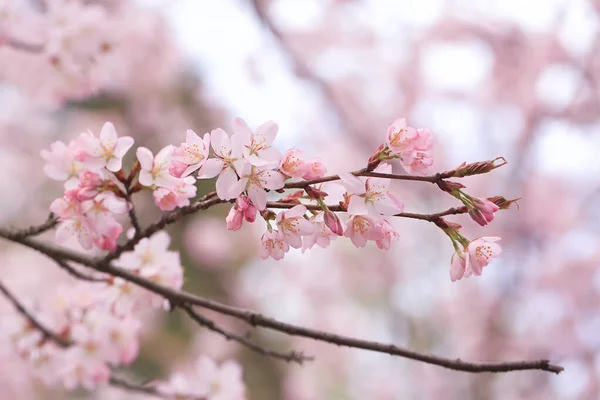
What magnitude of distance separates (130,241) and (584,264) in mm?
2522

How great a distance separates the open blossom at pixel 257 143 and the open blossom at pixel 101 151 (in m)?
0.14

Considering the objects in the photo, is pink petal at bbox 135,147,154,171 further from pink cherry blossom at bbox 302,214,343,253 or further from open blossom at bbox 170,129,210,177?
pink cherry blossom at bbox 302,214,343,253

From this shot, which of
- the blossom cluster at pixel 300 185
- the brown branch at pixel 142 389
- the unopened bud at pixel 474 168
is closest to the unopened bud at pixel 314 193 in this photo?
the blossom cluster at pixel 300 185

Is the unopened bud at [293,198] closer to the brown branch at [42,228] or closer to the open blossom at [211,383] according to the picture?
the brown branch at [42,228]

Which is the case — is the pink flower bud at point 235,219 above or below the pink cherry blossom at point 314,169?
below

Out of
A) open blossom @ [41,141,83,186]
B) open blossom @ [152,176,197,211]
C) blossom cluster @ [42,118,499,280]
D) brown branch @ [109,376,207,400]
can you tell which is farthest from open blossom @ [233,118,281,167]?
brown branch @ [109,376,207,400]

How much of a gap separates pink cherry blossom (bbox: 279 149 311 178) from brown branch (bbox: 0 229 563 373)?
0.20m

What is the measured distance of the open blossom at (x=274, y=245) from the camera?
0.53 m

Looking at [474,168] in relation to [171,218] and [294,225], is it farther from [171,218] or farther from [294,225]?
[171,218]

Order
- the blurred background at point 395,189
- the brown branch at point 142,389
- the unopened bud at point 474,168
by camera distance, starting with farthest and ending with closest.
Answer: the blurred background at point 395,189
the brown branch at point 142,389
the unopened bud at point 474,168

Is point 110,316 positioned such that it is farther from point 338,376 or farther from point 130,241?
point 338,376

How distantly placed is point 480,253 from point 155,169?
12.7 inches

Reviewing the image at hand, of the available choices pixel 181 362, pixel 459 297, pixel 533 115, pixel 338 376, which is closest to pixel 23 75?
pixel 533 115

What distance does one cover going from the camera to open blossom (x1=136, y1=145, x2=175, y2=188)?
0.58 metres
